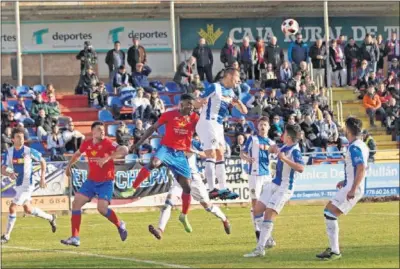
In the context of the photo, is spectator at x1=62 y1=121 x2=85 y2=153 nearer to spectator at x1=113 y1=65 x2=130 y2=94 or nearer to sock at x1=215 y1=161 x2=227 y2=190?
spectator at x1=113 y1=65 x2=130 y2=94

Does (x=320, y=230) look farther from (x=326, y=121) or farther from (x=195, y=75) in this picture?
(x=195, y=75)

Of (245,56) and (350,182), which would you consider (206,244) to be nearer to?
(350,182)

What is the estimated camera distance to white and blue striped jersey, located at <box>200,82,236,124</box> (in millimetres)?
17688

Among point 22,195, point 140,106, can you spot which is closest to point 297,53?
point 140,106

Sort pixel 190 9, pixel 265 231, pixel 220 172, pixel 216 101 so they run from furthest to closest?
pixel 190 9
pixel 220 172
pixel 216 101
pixel 265 231

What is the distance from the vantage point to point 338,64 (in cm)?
3978

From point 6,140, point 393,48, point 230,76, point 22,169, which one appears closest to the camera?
point 230,76

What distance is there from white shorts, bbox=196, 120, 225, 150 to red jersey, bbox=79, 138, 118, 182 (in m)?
1.53

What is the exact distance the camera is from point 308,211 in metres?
28.2

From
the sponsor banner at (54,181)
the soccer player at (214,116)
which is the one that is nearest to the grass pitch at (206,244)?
the soccer player at (214,116)

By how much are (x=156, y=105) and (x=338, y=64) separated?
8.79 m

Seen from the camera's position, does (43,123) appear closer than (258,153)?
No

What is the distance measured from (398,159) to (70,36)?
50.1 feet

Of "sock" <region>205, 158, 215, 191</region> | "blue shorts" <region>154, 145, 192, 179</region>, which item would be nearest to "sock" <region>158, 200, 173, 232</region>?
"blue shorts" <region>154, 145, 192, 179</region>
